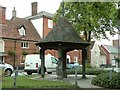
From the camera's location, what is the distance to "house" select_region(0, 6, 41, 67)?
42.6 metres

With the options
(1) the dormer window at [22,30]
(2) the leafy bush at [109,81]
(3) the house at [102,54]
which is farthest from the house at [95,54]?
(2) the leafy bush at [109,81]

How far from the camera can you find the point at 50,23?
5250 centimetres

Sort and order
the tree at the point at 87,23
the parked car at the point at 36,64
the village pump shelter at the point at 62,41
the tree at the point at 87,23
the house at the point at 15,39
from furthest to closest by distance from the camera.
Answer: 1. the house at the point at 15,39
2. the tree at the point at 87,23
3. the tree at the point at 87,23
4. the parked car at the point at 36,64
5. the village pump shelter at the point at 62,41

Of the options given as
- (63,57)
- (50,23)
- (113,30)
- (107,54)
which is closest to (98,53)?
(107,54)

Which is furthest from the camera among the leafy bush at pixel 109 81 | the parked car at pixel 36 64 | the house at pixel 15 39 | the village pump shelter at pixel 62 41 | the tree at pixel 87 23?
the house at pixel 15 39

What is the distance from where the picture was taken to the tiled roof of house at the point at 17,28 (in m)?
44.4

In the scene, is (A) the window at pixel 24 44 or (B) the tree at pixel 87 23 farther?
(A) the window at pixel 24 44

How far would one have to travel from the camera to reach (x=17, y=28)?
155 ft

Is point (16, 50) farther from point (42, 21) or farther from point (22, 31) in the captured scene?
point (42, 21)

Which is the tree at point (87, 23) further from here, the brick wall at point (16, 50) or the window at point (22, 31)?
the window at point (22, 31)

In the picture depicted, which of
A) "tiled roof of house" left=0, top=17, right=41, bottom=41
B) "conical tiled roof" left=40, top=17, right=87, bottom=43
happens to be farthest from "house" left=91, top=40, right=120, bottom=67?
"conical tiled roof" left=40, top=17, right=87, bottom=43

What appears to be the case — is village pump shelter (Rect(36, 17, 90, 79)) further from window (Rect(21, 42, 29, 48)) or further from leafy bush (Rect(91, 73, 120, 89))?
window (Rect(21, 42, 29, 48))

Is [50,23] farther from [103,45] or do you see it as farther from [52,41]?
[52,41]

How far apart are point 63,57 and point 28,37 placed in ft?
97.5
